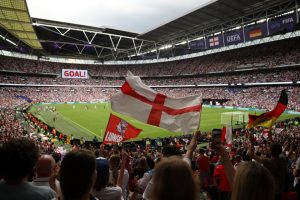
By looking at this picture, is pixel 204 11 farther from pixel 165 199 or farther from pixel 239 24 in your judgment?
pixel 165 199

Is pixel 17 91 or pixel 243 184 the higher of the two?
pixel 17 91

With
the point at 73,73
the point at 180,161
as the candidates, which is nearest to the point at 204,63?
the point at 73,73

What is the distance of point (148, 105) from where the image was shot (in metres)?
7.27

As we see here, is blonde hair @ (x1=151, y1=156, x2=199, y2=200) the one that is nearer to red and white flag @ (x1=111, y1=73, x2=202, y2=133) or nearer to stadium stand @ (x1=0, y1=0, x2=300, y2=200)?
stadium stand @ (x1=0, y1=0, x2=300, y2=200)

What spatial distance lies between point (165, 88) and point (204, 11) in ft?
155

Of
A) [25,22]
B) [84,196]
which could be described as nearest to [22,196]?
[84,196]

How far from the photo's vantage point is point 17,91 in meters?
75.6

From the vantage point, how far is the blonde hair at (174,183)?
200 centimetres

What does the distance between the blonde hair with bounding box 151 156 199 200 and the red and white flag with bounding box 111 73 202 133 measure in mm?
4685

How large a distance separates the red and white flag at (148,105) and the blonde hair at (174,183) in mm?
4685

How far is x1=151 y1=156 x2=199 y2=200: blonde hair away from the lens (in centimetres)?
200

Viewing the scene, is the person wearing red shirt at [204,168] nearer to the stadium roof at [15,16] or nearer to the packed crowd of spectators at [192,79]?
the stadium roof at [15,16]

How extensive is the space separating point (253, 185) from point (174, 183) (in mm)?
752

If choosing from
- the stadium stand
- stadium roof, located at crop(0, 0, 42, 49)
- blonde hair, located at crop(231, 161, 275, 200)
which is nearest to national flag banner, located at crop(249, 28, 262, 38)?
the stadium stand
